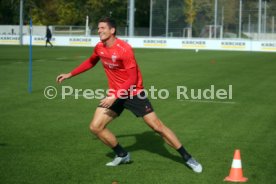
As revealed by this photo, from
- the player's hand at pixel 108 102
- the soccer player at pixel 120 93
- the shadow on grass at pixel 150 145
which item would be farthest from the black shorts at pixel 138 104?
the shadow on grass at pixel 150 145

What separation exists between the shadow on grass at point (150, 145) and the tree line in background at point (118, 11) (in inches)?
1851

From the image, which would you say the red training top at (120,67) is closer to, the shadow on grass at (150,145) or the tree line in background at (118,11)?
the shadow on grass at (150,145)

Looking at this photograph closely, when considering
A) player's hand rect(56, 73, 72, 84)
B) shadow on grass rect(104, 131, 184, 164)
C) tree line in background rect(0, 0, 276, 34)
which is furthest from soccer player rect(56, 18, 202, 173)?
tree line in background rect(0, 0, 276, 34)

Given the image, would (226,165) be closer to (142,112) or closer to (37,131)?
(142,112)

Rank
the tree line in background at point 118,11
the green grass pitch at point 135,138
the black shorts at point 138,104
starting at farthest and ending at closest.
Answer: the tree line in background at point 118,11, the black shorts at point 138,104, the green grass pitch at point 135,138

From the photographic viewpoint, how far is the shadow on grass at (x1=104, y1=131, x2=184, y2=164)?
1005 centimetres

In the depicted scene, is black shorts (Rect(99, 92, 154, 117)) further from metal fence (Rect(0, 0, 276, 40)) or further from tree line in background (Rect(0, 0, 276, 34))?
tree line in background (Rect(0, 0, 276, 34))

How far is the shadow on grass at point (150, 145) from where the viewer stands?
10047mm

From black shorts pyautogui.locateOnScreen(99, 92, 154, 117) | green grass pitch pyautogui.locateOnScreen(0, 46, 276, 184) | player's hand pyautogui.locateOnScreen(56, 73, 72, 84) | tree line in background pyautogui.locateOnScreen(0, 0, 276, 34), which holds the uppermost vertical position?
tree line in background pyautogui.locateOnScreen(0, 0, 276, 34)

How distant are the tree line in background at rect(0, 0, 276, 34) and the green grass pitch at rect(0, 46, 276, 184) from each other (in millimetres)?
38273

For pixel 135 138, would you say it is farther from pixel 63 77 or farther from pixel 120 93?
pixel 120 93

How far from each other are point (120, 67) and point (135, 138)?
310 cm

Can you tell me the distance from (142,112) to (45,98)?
9.00 m

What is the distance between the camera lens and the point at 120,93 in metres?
8.83
